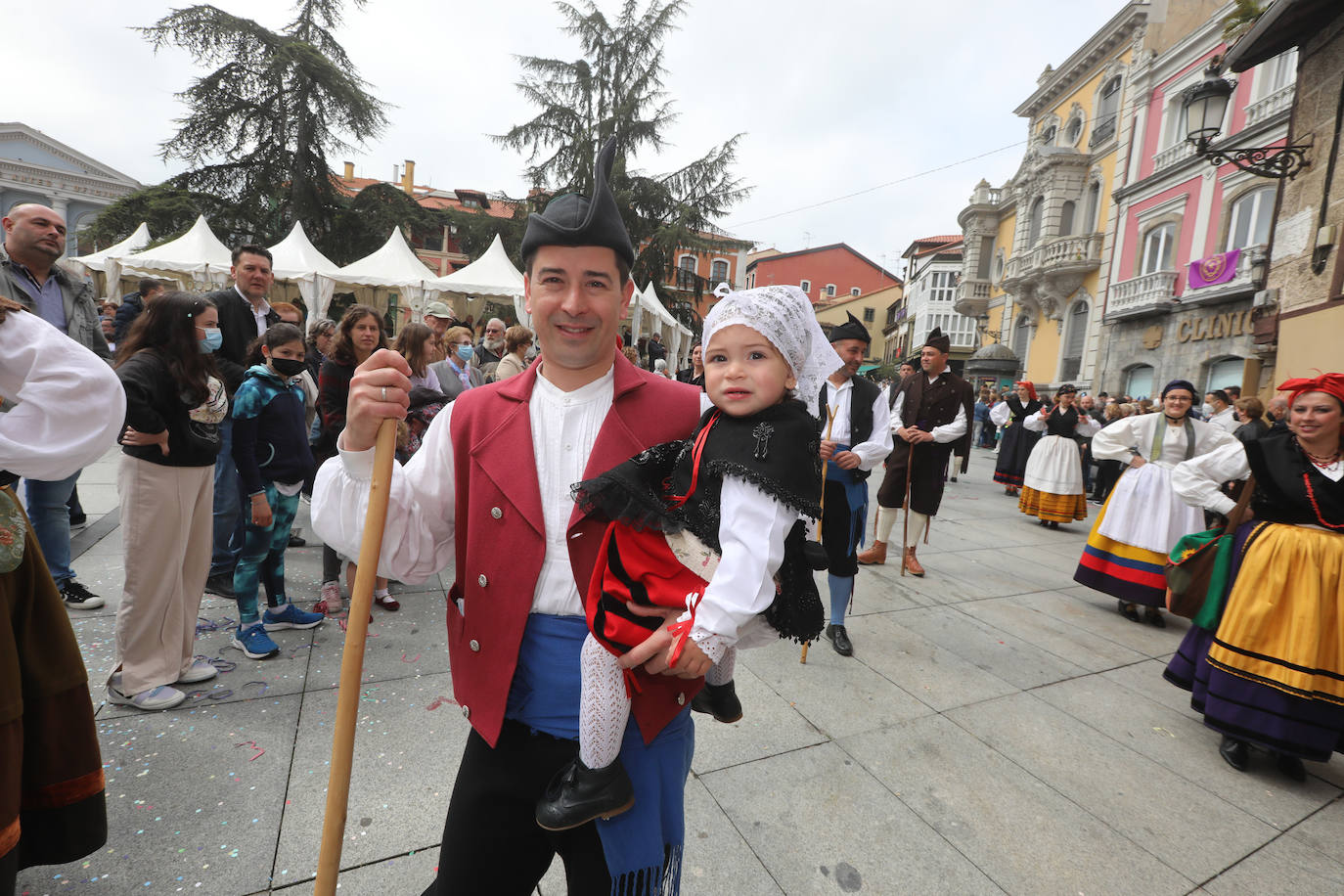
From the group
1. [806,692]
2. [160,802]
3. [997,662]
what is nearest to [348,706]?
[160,802]

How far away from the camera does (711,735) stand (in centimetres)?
292

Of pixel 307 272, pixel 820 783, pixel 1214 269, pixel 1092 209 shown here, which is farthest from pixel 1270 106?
pixel 307 272

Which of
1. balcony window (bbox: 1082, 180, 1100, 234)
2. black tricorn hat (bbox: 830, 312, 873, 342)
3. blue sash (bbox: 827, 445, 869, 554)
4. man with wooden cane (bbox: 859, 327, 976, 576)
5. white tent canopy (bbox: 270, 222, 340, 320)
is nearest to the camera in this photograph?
blue sash (bbox: 827, 445, 869, 554)

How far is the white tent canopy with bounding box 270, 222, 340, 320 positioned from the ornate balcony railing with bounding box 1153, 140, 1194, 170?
2262 centimetres

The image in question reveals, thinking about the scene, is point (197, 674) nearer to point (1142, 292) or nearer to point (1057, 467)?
point (1057, 467)

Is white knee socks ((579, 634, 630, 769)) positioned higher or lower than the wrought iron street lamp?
lower

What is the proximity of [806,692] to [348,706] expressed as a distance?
9.15 feet

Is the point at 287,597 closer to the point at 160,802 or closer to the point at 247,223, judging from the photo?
the point at 160,802

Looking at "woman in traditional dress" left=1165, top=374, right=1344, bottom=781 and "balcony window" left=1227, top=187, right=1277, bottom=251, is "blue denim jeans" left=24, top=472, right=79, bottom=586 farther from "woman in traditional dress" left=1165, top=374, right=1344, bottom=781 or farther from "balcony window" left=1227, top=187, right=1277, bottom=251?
"balcony window" left=1227, top=187, right=1277, bottom=251

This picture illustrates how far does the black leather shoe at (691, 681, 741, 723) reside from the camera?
5.35 ft

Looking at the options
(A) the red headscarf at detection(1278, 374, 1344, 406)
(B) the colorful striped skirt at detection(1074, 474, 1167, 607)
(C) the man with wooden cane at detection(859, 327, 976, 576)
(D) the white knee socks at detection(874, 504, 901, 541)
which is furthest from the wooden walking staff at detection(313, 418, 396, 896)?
(B) the colorful striped skirt at detection(1074, 474, 1167, 607)

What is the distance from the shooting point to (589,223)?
1.32 m

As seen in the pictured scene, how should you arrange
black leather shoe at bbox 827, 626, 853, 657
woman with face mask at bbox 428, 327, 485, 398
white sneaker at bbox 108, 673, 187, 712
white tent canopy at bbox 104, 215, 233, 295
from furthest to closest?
1. white tent canopy at bbox 104, 215, 233, 295
2. woman with face mask at bbox 428, 327, 485, 398
3. black leather shoe at bbox 827, 626, 853, 657
4. white sneaker at bbox 108, 673, 187, 712

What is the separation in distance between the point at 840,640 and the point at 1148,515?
3.38m
